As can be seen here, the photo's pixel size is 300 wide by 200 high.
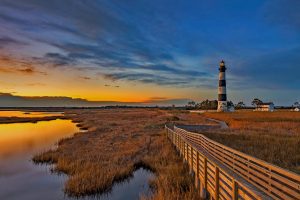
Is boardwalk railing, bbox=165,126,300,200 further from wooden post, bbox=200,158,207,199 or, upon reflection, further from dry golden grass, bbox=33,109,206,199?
dry golden grass, bbox=33,109,206,199

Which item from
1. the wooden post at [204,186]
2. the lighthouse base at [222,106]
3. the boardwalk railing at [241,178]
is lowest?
the wooden post at [204,186]

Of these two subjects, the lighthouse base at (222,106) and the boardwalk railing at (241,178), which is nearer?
the boardwalk railing at (241,178)

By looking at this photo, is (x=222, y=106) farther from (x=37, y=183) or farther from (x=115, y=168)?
(x=37, y=183)

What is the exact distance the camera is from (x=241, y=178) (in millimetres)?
5297

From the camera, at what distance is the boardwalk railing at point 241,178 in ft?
15.6

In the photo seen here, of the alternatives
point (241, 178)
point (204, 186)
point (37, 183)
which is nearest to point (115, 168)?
point (37, 183)

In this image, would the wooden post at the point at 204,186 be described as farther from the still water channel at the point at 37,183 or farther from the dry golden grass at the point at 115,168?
the still water channel at the point at 37,183

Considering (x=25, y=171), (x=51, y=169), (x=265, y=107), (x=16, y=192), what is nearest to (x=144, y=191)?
(x=16, y=192)

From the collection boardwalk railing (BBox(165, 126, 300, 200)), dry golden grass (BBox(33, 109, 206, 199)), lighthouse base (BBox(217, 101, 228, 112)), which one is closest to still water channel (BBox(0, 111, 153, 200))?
dry golden grass (BBox(33, 109, 206, 199))

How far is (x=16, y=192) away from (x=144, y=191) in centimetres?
552

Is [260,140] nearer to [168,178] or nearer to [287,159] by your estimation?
[287,159]

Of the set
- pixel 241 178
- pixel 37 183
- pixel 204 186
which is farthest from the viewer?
pixel 37 183

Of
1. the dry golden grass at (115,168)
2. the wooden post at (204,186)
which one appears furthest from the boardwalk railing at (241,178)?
the dry golden grass at (115,168)

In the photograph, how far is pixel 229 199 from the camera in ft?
19.2
